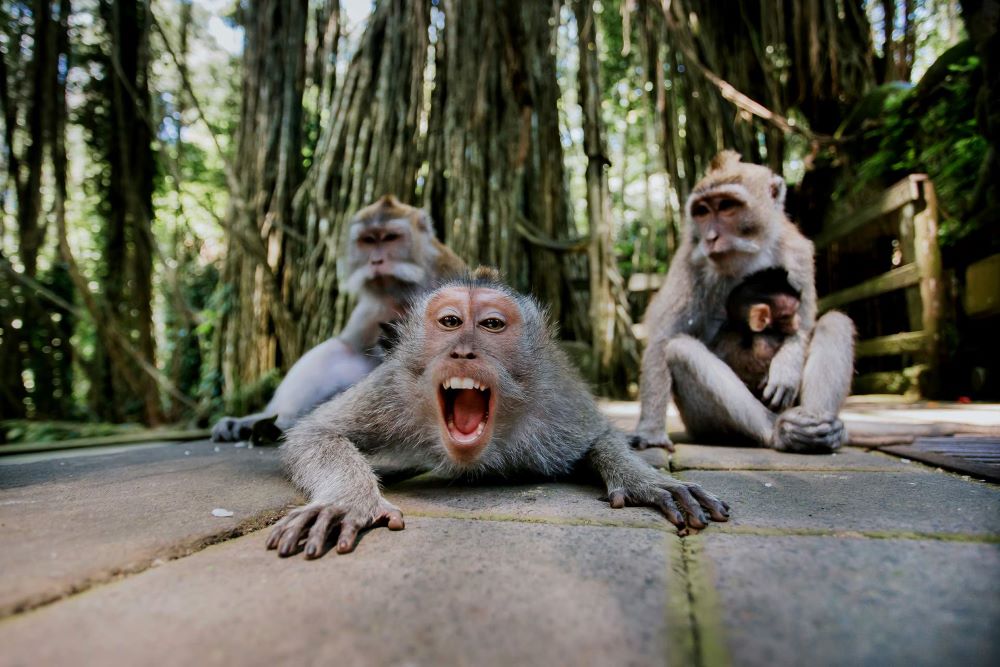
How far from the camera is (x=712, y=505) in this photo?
159cm

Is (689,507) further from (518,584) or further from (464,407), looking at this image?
(464,407)

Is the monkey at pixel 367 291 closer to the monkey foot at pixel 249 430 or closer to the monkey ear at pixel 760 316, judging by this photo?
the monkey foot at pixel 249 430

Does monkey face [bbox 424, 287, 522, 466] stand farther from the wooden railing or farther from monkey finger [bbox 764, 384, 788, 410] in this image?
the wooden railing

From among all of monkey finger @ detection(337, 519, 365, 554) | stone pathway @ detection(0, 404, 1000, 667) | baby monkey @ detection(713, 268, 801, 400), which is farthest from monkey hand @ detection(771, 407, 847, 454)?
monkey finger @ detection(337, 519, 365, 554)

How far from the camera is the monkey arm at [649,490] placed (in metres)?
1.55

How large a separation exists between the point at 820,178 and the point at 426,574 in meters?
8.15

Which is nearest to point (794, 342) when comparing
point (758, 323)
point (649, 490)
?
point (758, 323)

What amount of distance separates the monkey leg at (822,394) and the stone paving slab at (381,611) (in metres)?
1.77

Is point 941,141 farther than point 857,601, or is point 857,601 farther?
point 941,141

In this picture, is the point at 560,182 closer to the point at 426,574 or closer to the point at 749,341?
the point at 749,341

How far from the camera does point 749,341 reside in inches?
134

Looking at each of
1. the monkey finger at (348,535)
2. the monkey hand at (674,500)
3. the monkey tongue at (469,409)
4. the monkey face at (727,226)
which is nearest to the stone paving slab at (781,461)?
the monkey hand at (674,500)

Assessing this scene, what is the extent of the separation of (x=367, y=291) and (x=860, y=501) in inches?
125

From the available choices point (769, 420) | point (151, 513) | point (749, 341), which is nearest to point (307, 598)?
point (151, 513)
